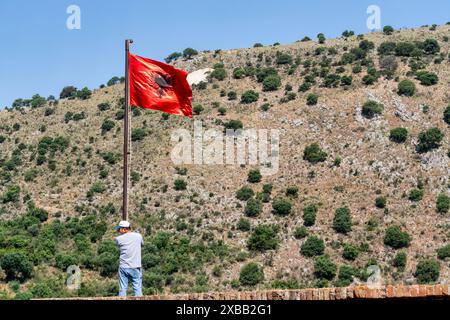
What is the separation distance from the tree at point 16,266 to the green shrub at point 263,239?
20.0 meters

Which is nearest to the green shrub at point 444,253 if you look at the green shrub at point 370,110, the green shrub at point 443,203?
the green shrub at point 443,203

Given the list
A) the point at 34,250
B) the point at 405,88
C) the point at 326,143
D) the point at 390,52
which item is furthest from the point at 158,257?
the point at 390,52

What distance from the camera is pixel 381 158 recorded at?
3664 inches

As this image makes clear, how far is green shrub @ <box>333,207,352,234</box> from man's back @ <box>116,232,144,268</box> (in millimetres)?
65934

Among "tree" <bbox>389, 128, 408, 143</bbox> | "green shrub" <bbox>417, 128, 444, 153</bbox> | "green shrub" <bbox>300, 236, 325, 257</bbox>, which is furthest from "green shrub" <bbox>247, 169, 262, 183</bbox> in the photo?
"green shrub" <bbox>417, 128, 444, 153</bbox>

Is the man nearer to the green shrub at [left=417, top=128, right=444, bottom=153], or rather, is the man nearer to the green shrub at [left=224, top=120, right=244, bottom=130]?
the green shrub at [left=417, top=128, right=444, bottom=153]

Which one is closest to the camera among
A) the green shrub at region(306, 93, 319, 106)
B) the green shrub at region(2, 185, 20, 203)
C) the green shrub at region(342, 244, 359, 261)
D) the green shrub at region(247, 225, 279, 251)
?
the green shrub at region(342, 244, 359, 261)

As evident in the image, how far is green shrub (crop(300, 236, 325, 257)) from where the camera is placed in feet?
264

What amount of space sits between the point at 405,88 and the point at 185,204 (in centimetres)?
3138

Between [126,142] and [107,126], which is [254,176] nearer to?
[107,126]

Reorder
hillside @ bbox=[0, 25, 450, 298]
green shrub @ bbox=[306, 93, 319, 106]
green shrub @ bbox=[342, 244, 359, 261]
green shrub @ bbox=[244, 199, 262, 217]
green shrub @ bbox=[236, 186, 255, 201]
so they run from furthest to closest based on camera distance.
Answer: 1. green shrub @ bbox=[306, 93, 319, 106]
2. green shrub @ bbox=[236, 186, 255, 201]
3. green shrub @ bbox=[244, 199, 262, 217]
4. green shrub @ bbox=[342, 244, 359, 261]
5. hillside @ bbox=[0, 25, 450, 298]

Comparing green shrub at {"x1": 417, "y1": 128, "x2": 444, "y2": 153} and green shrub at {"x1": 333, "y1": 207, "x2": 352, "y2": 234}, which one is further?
green shrub at {"x1": 417, "y1": 128, "x2": 444, "y2": 153}

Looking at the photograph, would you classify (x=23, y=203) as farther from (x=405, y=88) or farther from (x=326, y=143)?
(x=405, y=88)

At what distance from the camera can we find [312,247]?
8075 centimetres
